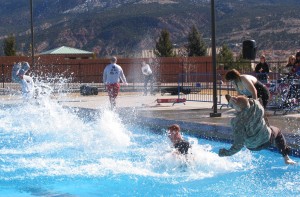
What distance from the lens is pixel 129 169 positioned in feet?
31.3

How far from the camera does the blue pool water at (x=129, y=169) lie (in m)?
8.26

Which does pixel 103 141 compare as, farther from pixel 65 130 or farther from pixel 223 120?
pixel 223 120

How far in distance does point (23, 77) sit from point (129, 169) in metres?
11.8

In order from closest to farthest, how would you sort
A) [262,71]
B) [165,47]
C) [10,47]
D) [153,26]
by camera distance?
[262,71] → [10,47] → [165,47] → [153,26]

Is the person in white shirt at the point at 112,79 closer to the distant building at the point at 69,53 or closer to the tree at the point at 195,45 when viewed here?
the distant building at the point at 69,53

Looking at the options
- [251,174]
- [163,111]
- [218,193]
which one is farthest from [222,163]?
[163,111]

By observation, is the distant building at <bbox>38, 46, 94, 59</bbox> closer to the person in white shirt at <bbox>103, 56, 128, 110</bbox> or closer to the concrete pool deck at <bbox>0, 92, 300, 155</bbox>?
the concrete pool deck at <bbox>0, 92, 300, 155</bbox>

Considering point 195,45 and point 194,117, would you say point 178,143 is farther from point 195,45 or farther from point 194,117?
point 195,45

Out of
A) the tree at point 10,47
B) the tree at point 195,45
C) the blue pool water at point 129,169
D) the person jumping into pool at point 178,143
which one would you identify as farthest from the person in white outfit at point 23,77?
the tree at point 195,45

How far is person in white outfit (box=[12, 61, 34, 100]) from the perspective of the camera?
20453 millimetres

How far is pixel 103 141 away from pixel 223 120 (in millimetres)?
3276

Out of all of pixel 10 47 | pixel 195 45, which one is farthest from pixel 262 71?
pixel 195 45

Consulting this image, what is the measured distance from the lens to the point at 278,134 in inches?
349

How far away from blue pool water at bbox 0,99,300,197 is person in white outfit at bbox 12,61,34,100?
24.3ft
